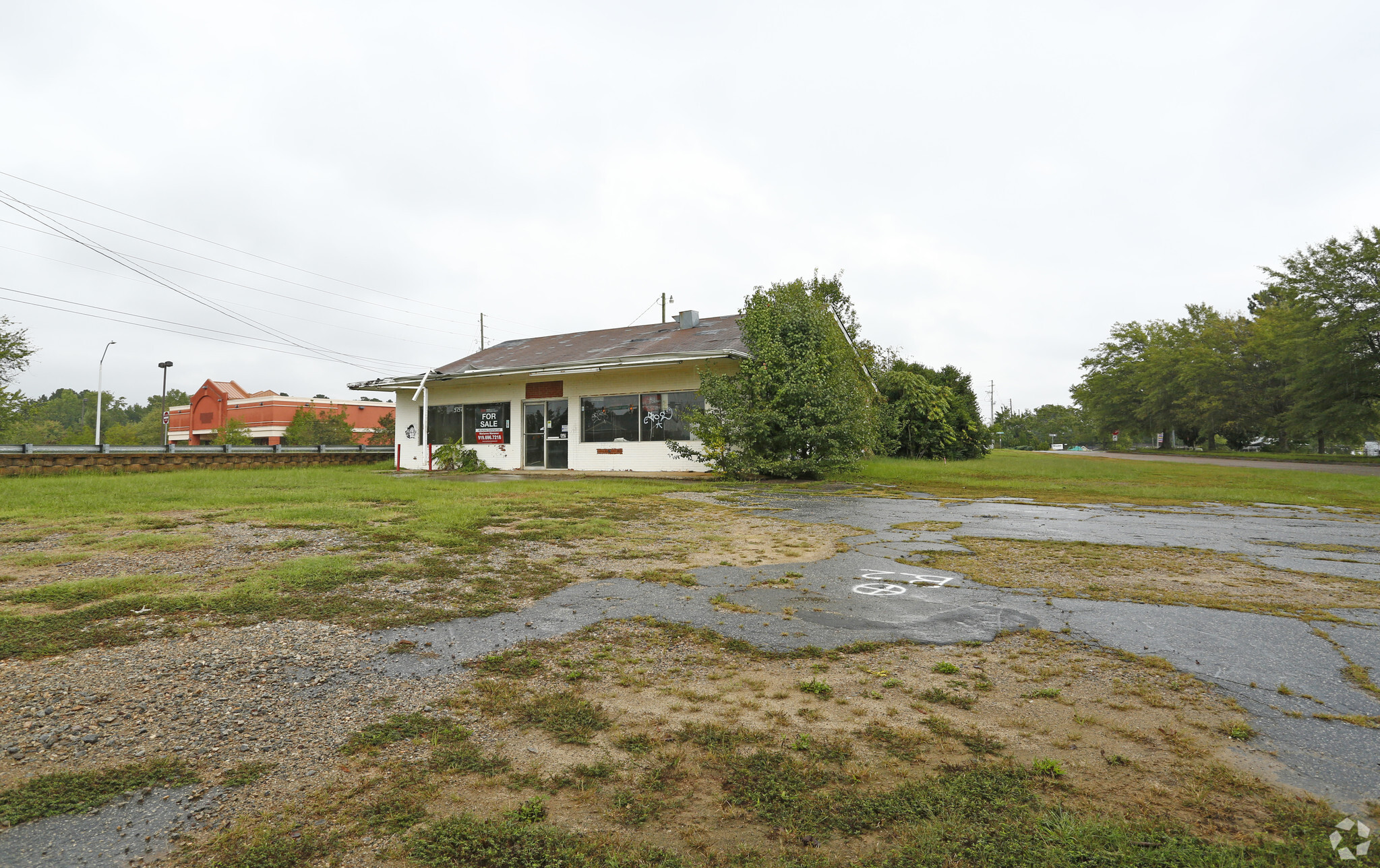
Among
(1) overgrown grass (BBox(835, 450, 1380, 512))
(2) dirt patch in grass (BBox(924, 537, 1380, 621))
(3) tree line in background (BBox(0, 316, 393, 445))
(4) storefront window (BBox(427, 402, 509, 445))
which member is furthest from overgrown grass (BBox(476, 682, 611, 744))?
(3) tree line in background (BBox(0, 316, 393, 445))

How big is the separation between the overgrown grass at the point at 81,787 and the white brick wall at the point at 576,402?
46.0 feet

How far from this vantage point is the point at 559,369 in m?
17.0

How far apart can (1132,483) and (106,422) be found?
8994cm

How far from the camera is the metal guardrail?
14734 mm

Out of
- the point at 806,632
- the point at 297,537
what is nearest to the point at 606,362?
the point at 297,537

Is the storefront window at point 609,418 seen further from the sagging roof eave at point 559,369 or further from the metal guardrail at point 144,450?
the metal guardrail at point 144,450

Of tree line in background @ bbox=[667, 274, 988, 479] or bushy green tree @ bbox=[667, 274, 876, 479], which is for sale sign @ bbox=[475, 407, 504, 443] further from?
bushy green tree @ bbox=[667, 274, 876, 479]

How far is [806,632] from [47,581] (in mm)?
4637

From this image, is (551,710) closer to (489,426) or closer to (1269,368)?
(489,426)

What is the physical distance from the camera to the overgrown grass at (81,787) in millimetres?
1706

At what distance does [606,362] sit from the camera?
16.0m

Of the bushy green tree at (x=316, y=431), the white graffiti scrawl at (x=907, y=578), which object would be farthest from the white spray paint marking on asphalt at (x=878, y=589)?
the bushy green tree at (x=316, y=431)

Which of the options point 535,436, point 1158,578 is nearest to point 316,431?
point 535,436

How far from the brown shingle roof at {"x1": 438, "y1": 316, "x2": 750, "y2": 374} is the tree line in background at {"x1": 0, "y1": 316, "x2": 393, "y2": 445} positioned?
17305 mm
